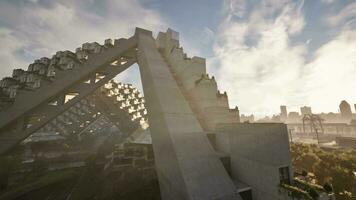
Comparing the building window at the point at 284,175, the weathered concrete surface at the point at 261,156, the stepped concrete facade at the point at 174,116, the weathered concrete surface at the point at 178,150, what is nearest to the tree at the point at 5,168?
the stepped concrete facade at the point at 174,116

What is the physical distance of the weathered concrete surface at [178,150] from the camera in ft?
41.7

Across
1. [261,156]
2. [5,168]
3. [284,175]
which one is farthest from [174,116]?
[5,168]

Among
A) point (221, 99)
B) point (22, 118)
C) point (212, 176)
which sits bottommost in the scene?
point (212, 176)

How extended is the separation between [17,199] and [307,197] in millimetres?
26989

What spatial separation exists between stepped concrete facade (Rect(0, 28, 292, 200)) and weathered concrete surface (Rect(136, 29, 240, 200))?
0.21ft

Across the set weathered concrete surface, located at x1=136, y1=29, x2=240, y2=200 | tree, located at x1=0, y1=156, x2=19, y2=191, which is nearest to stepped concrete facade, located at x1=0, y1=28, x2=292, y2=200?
weathered concrete surface, located at x1=136, y1=29, x2=240, y2=200

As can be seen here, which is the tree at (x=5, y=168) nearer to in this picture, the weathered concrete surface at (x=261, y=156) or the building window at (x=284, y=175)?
the weathered concrete surface at (x=261, y=156)

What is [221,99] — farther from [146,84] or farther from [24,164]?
[24,164]

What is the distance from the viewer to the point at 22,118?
2081cm

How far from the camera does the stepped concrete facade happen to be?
13.8 metres

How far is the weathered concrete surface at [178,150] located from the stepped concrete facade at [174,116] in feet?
0.21

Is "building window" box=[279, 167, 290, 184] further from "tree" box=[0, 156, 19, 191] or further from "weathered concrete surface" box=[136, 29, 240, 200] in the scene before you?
"tree" box=[0, 156, 19, 191]

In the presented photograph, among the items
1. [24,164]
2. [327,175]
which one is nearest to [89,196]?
[24,164]

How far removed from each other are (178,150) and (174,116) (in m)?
3.34
